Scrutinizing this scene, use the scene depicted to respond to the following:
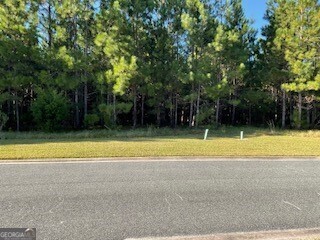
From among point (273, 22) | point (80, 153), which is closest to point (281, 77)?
point (273, 22)

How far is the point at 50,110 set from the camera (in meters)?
20.4

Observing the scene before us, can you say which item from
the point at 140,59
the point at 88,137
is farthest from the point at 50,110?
the point at 140,59

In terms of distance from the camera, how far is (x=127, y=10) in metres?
22.3

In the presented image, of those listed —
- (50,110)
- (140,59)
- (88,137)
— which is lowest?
(88,137)

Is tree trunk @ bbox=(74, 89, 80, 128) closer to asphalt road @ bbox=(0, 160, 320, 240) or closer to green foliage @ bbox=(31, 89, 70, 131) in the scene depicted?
green foliage @ bbox=(31, 89, 70, 131)

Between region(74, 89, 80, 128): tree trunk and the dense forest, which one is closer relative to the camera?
the dense forest

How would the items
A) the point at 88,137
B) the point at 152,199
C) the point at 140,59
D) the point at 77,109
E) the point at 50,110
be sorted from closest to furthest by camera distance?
the point at 152,199 → the point at 88,137 → the point at 50,110 → the point at 140,59 → the point at 77,109

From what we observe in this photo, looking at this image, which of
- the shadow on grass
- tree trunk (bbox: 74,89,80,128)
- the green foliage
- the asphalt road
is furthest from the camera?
tree trunk (bbox: 74,89,80,128)

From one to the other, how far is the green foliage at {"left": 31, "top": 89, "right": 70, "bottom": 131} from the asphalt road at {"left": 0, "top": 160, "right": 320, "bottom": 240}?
12.2 meters

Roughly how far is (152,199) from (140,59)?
18.3 metres

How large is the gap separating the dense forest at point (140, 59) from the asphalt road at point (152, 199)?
13377 millimetres

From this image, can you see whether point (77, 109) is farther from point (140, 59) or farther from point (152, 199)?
point (152, 199)

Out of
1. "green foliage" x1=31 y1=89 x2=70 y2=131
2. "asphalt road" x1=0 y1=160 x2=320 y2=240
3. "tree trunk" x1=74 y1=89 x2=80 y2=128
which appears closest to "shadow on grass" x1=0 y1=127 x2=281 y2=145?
"green foliage" x1=31 y1=89 x2=70 y2=131

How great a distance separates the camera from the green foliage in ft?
67.1
